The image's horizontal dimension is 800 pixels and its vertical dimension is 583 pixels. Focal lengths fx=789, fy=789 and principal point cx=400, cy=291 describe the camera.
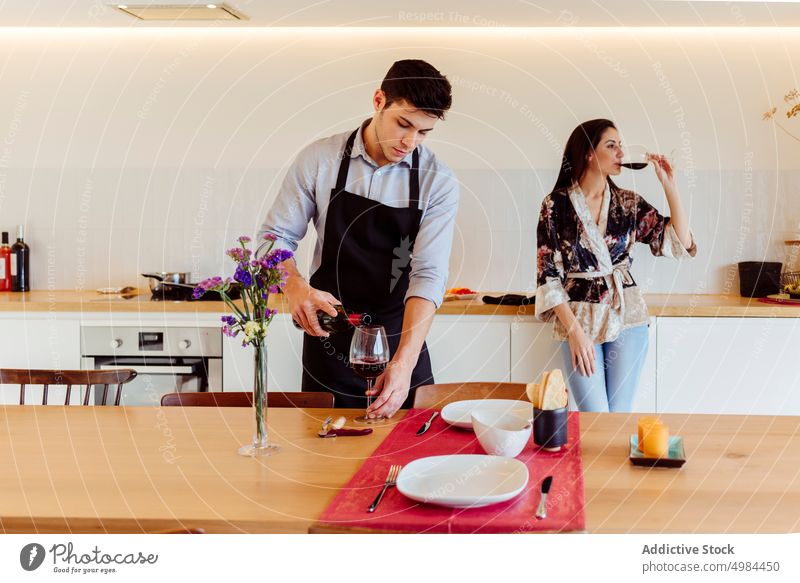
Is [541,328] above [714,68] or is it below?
below

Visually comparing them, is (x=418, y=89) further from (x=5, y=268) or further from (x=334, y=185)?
(x=5, y=268)

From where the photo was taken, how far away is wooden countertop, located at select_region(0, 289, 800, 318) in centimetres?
267

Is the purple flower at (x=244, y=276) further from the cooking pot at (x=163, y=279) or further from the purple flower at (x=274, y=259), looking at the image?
the cooking pot at (x=163, y=279)

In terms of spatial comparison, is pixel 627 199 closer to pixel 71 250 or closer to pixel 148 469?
pixel 148 469

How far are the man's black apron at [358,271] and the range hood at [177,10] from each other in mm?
532

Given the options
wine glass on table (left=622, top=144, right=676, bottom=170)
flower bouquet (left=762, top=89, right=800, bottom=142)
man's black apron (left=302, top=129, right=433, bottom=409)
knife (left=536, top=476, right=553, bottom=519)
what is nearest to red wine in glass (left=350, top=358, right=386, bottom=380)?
knife (left=536, top=476, right=553, bottom=519)

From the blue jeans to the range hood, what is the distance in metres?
1.48

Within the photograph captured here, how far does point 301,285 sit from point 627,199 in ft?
4.25

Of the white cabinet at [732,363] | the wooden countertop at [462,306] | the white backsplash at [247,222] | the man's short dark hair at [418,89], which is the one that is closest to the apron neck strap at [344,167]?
the man's short dark hair at [418,89]
